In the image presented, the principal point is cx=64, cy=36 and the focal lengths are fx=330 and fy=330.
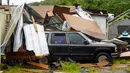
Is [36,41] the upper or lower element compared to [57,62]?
upper

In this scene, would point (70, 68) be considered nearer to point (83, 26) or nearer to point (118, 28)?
point (83, 26)

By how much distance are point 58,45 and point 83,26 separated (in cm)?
235

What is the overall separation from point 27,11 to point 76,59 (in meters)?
3.19

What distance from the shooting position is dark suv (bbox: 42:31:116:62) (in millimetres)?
15141

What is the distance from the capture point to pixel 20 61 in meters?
14.7

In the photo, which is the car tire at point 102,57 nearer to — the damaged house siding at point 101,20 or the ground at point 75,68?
the ground at point 75,68

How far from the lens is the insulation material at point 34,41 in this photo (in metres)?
13.0

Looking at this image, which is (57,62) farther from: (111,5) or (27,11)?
(111,5)

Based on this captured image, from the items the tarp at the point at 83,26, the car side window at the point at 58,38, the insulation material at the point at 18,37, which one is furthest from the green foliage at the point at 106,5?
the insulation material at the point at 18,37

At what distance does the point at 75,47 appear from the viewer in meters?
15.2

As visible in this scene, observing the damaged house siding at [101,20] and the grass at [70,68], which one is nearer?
the grass at [70,68]

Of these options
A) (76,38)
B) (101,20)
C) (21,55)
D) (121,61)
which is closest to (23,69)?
(21,55)

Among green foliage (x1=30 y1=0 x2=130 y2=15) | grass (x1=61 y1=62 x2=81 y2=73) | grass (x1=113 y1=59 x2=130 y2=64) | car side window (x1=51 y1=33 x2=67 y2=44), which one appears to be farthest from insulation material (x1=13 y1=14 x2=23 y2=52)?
green foliage (x1=30 y1=0 x2=130 y2=15)

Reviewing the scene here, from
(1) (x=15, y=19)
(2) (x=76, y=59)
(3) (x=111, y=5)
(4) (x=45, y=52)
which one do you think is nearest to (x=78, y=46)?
(2) (x=76, y=59)
